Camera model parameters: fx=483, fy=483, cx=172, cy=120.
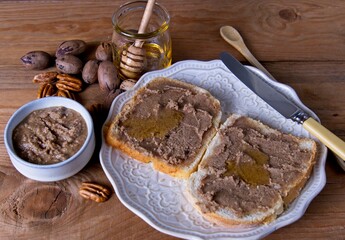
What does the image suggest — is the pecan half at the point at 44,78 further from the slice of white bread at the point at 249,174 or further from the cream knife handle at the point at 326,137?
the cream knife handle at the point at 326,137

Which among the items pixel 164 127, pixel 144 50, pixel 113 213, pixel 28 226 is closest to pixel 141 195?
pixel 113 213

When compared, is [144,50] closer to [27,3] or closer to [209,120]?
[209,120]

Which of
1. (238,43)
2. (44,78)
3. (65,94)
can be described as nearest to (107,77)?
(65,94)

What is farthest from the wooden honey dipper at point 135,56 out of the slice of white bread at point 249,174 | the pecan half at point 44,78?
the slice of white bread at point 249,174

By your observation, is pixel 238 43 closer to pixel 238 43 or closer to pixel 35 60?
pixel 238 43

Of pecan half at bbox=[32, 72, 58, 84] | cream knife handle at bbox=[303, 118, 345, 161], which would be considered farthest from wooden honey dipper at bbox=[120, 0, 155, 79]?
cream knife handle at bbox=[303, 118, 345, 161]
